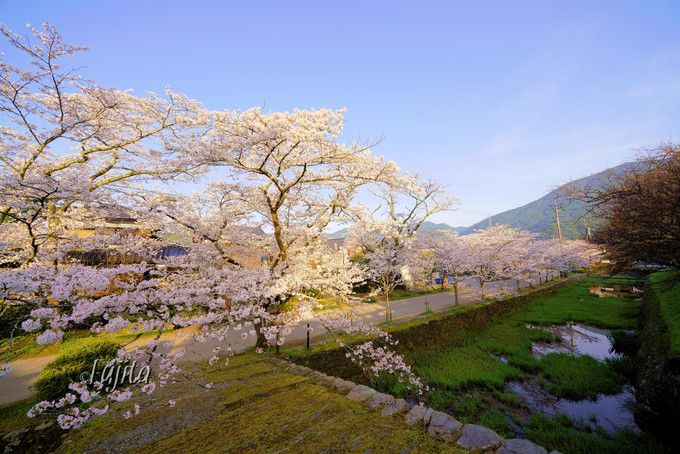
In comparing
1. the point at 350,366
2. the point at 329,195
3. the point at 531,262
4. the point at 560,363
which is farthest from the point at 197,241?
the point at 531,262

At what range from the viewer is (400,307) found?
62.4 ft

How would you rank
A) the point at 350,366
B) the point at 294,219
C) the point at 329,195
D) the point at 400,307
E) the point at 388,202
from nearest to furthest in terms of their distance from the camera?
the point at 350,366, the point at 329,195, the point at 294,219, the point at 388,202, the point at 400,307

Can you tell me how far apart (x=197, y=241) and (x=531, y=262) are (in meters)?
27.0

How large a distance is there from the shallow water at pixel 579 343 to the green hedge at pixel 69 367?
1652cm

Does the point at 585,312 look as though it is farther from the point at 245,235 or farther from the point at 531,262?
the point at 245,235

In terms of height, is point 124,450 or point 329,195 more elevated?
point 329,195

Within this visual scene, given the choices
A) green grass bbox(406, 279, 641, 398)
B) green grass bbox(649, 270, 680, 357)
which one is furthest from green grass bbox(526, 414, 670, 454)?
green grass bbox(649, 270, 680, 357)

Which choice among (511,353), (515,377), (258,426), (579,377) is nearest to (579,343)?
(511,353)

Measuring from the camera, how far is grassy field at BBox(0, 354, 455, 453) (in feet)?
12.9

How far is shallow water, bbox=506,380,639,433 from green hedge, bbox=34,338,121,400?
42.3 ft

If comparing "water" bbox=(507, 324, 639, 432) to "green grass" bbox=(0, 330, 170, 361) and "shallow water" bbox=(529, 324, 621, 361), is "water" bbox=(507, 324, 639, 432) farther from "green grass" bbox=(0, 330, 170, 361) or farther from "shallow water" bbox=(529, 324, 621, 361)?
"green grass" bbox=(0, 330, 170, 361)

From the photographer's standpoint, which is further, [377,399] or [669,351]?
[669,351]

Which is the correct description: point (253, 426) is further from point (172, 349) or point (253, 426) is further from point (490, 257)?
point (490, 257)

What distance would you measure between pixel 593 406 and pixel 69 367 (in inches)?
591
